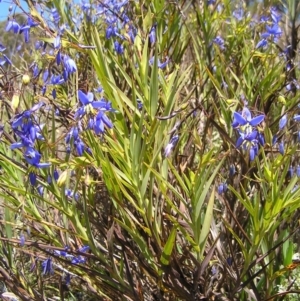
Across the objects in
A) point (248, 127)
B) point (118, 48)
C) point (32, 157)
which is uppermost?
point (118, 48)

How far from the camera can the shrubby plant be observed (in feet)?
4.58

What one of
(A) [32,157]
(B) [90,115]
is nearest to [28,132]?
(A) [32,157]

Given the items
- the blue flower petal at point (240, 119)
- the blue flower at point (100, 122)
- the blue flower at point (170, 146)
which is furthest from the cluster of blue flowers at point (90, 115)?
the blue flower petal at point (240, 119)

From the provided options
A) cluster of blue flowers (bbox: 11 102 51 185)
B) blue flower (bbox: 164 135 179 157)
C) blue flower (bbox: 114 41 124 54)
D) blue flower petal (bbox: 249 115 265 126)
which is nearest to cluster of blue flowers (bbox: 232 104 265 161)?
blue flower petal (bbox: 249 115 265 126)

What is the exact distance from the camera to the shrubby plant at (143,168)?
1.40 metres

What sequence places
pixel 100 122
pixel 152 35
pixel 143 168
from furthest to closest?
1. pixel 152 35
2. pixel 143 168
3. pixel 100 122

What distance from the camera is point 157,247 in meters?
1.55

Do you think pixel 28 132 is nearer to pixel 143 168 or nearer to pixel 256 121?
pixel 143 168

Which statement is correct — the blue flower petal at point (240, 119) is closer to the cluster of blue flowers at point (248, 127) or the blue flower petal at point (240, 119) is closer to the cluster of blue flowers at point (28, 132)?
the cluster of blue flowers at point (248, 127)

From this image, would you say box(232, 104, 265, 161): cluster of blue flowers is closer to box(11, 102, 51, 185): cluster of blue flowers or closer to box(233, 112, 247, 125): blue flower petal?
box(233, 112, 247, 125): blue flower petal

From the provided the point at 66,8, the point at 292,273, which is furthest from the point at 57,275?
the point at 66,8

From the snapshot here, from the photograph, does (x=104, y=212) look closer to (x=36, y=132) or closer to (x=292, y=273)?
(x=36, y=132)

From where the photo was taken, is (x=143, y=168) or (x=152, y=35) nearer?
(x=143, y=168)

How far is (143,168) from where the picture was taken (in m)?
1.44
